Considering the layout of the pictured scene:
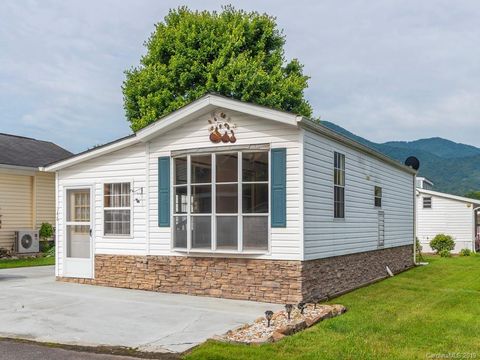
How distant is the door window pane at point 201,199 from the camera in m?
10.5

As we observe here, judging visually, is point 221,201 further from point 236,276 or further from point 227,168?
point 236,276

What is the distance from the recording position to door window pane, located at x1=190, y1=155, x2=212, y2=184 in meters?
10.5

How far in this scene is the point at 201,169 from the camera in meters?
10.6

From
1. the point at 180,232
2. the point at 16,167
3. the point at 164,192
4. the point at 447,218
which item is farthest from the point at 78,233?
the point at 447,218

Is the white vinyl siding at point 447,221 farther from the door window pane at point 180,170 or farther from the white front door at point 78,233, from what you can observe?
the white front door at point 78,233

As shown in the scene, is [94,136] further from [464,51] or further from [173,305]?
[173,305]

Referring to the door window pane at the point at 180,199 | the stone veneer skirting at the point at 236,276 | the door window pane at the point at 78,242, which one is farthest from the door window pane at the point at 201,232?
the door window pane at the point at 78,242

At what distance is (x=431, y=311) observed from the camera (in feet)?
30.2

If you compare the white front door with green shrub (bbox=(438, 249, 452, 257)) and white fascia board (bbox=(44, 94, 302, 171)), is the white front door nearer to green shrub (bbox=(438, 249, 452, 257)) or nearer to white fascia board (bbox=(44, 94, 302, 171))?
white fascia board (bbox=(44, 94, 302, 171))

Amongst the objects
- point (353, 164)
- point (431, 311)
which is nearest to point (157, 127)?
point (353, 164)

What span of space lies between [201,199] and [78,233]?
373 centimetres

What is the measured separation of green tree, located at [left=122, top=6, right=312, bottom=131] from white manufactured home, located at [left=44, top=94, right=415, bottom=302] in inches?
440

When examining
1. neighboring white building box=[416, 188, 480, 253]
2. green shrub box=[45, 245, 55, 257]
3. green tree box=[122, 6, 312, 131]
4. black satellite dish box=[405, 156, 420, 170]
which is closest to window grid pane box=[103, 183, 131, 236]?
green shrub box=[45, 245, 55, 257]

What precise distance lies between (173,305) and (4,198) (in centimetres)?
1280
